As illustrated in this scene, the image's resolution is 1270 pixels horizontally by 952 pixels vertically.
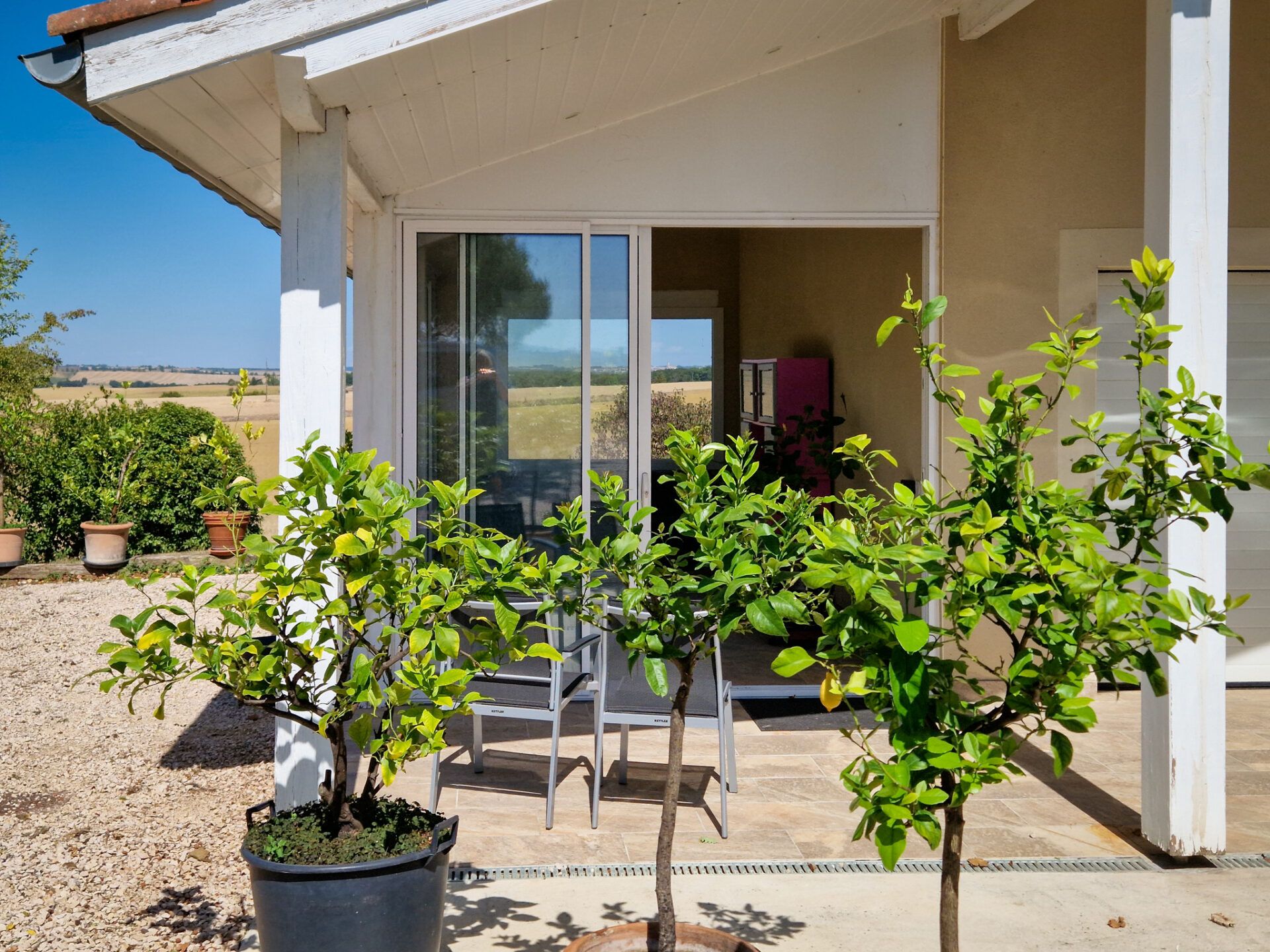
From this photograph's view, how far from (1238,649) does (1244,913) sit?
3.26 metres

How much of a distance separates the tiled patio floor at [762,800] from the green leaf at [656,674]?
173cm

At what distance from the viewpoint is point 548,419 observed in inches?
A: 216

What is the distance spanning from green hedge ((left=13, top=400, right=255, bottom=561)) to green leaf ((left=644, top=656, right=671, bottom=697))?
9326mm

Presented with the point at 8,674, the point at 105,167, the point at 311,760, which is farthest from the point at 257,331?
the point at 311,760

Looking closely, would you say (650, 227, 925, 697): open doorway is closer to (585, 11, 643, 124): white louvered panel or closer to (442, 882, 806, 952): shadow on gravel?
(585, 11, 643, 124): white louvered panel

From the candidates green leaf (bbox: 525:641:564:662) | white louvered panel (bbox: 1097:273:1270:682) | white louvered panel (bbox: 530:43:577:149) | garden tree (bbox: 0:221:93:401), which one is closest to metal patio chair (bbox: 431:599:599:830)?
green leaf (bbox: 525:641:564:662)

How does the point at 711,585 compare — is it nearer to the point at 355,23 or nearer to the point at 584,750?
the point at 355,23

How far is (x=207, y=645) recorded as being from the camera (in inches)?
92.1

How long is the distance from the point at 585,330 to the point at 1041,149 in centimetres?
241

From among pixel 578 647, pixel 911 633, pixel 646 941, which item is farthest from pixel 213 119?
pixel 911 633

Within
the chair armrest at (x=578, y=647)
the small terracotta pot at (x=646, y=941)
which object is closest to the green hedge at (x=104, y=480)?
the chair armrest at (x=578, y=647)

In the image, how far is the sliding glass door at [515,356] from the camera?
214 inches

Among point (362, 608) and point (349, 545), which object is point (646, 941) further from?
point (349, 545)

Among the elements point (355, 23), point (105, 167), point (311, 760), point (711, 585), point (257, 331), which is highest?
point (105, 167)
